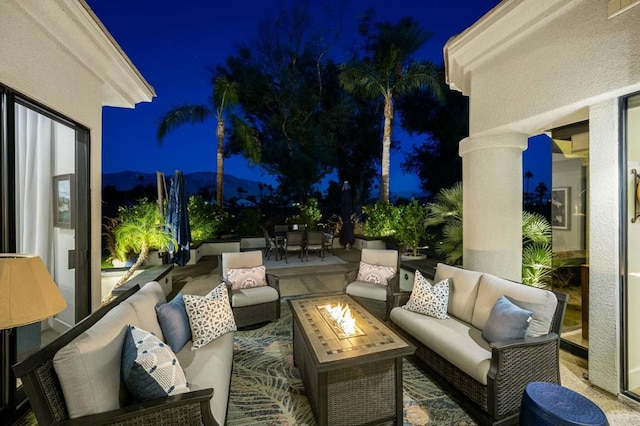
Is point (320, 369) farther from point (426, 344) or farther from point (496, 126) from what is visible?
point (496, 126)

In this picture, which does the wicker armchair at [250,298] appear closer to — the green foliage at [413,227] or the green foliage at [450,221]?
the green foliage at [450,221]

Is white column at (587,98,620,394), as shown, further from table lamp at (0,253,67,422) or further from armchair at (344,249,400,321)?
table lamp at (0,253,67,422)

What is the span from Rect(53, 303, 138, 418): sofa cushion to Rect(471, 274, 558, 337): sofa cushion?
283 cm

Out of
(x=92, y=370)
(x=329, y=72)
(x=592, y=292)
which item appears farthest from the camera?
(x=329, y=72)

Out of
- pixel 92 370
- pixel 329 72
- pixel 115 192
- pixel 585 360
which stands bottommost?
pixel 585 360

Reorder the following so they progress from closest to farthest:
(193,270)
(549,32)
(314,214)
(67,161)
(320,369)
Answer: (320,369) < (549,32) < (67,161) < (193,270) < (314,214)

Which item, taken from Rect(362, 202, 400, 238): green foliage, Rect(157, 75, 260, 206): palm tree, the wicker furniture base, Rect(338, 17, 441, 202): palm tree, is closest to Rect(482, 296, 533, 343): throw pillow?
the wicker furniture base

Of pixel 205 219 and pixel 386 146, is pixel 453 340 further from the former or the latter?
pixel 386 146

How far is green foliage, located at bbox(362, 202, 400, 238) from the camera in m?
9.09

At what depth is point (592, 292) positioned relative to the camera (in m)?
2.59

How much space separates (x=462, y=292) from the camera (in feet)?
9.68

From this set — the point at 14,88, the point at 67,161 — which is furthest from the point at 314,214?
the point at 14,88

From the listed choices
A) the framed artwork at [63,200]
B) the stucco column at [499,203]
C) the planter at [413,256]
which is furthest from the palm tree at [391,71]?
the framed artwork at [63,200]

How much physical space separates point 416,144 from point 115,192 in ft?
45.4
